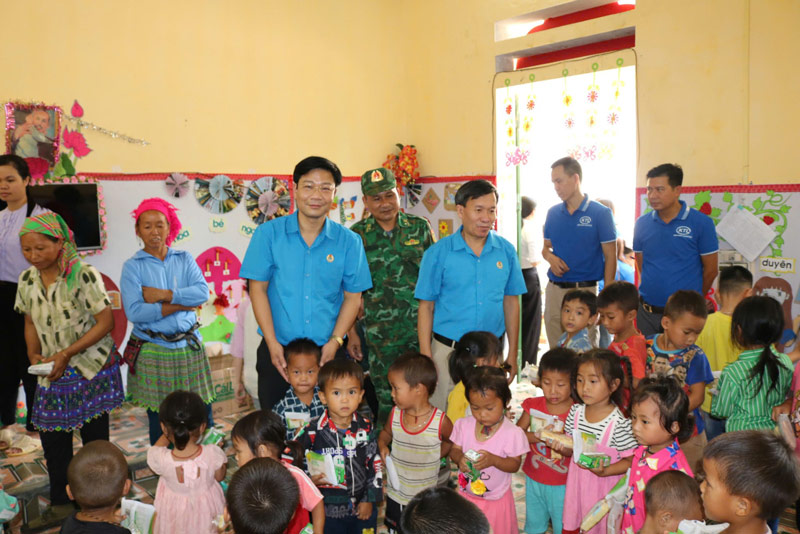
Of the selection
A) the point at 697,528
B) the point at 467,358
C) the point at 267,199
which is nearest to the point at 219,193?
the point at 267,199

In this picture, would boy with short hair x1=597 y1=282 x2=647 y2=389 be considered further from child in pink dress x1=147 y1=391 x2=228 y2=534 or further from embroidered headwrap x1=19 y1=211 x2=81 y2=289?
embroidered headwrap x1=19 y1=211 x2=81 y2=289

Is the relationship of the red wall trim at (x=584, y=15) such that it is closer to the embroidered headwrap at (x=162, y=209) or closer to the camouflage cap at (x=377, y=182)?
the camouflage cap at (x=377, y=182)

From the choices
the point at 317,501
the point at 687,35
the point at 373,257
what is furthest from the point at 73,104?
the point at 687,35

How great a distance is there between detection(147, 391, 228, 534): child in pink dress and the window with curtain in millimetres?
3992

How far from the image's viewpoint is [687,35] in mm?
5188

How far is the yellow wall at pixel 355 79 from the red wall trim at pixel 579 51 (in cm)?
19

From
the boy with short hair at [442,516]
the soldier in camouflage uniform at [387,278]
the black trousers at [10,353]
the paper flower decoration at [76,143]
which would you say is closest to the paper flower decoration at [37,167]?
the paper flower decoration at [76,143]

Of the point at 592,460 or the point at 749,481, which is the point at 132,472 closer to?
the point at 592,460

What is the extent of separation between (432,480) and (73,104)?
439 centimetres

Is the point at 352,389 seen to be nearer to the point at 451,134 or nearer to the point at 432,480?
the point at 432,480

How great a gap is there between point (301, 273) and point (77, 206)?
10.3 feet

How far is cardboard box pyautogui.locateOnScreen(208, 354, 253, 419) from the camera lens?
5.26m

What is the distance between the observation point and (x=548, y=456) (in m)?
2.81

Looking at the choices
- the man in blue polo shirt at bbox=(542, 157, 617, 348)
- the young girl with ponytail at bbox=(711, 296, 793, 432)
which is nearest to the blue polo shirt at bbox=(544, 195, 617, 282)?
the man in blue polo shirt at bbox=(542, 157, 617, 348)
